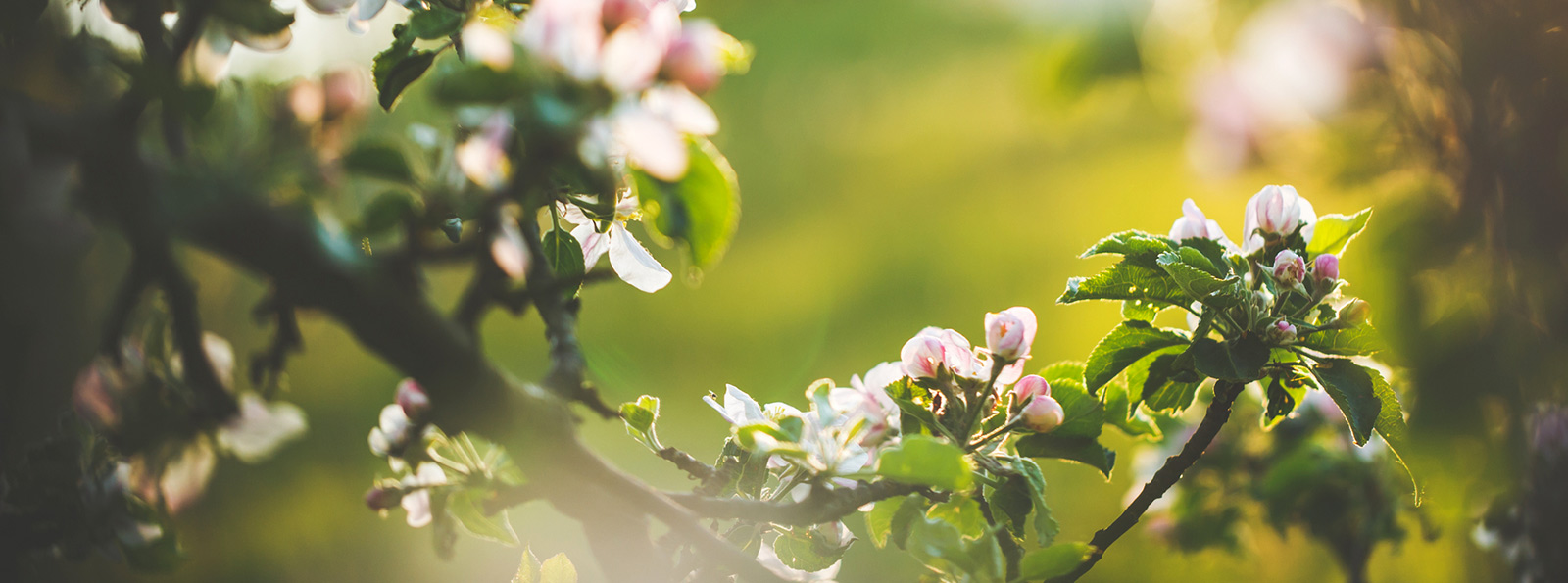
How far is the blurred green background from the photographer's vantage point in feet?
8.47

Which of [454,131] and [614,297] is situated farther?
[614,297]

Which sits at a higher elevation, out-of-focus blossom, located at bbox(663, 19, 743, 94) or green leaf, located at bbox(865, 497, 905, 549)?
out-of-focus blossom, located at bbox(663, 19, 743, 94)

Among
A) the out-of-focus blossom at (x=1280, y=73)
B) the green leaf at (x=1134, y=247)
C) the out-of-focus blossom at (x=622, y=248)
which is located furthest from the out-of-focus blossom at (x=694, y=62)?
the out-of-focus blossom at (x=1280, y=73)

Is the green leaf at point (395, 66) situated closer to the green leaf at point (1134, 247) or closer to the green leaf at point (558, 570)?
the green leaf at point (558, 570)

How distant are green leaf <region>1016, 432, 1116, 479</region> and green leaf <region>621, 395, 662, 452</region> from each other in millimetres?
227

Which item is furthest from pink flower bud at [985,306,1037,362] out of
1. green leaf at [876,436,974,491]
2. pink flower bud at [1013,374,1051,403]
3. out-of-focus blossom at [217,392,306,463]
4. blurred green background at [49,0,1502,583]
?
blurred green background at [49,0,1502,583]

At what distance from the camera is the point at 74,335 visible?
1.33m

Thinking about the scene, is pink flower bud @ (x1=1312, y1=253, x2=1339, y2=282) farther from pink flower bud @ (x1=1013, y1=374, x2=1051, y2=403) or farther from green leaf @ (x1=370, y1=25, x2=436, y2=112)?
green leaf @ (x1=370, y1=25, x2=436, y2=112)

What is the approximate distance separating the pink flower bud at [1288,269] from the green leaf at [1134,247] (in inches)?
2.3

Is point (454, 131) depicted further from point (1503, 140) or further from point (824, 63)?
point (824, 63)

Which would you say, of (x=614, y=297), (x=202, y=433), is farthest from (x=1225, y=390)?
(x=614, y=297)

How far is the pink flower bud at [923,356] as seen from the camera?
46 cm

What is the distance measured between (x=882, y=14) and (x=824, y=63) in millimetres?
292

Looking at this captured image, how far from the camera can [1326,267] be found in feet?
1.54
